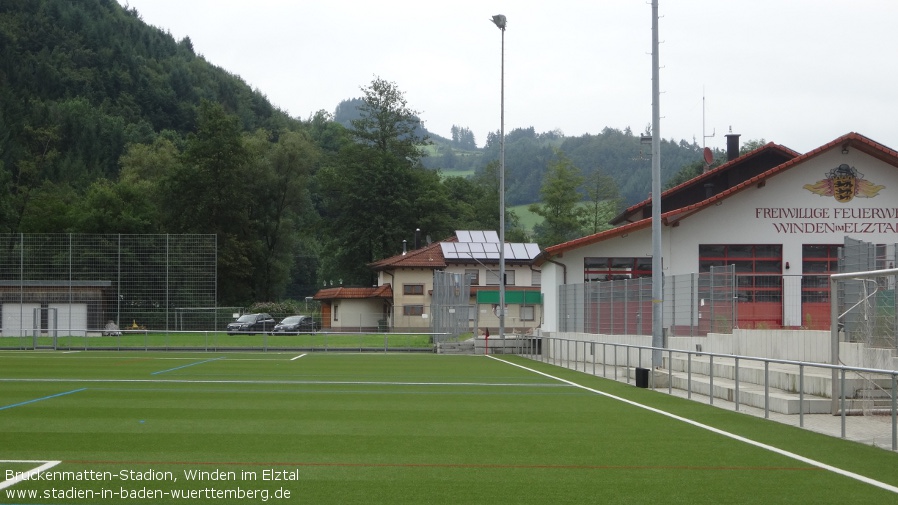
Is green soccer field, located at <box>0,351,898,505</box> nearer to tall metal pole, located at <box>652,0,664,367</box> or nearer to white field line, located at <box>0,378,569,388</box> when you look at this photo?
white field line, located at <box>0,378,569,388</box>

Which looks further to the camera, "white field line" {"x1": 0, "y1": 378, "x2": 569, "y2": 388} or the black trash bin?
"white field line" {"x1": 0, "y1": 378, "x2": 569, "y2": 388}

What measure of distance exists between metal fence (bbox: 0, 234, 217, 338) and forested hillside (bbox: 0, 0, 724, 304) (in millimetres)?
7704

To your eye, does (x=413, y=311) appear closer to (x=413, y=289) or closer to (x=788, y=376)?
(x=413, y=289)

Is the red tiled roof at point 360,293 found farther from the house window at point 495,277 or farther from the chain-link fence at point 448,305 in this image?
the chain-link fence at point 448,305

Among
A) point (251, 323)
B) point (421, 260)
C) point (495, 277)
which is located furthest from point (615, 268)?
point (421, 260)

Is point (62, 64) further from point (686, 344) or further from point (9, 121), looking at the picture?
point (686, 344)

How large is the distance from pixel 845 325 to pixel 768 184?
2229 centimetres

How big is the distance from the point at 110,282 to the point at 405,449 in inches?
1913

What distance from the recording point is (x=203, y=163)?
8488 cm

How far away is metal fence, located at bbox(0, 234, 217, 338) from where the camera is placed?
5550 cm

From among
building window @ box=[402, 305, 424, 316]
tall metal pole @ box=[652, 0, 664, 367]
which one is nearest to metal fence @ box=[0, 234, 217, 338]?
building window @ box=[402, 305, 424, 316]

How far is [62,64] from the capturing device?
138 meters

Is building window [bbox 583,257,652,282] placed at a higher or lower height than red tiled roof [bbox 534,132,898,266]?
lower

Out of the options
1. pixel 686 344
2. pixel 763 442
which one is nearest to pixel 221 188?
pixel 686 344
